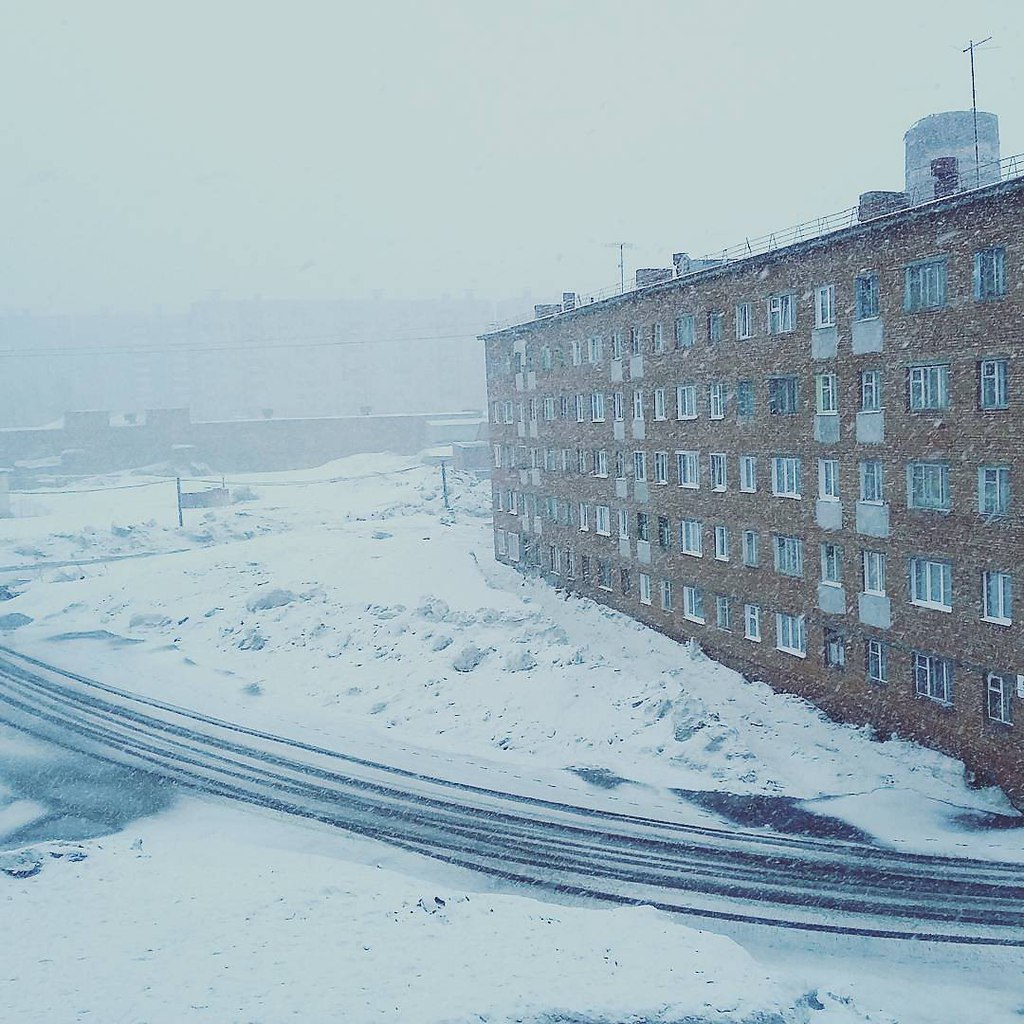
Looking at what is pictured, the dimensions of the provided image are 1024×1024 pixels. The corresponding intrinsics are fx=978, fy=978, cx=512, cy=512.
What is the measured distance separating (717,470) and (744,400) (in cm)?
257

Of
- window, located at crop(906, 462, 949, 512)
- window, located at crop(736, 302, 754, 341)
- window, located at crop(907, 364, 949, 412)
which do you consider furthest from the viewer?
window, located at crop(736, 302, 754, 341)

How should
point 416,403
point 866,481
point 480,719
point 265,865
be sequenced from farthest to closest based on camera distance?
point 416,403, point 480,719, point 866,481, point 265,865

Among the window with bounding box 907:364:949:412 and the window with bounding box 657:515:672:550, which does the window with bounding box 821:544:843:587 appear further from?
the window with bounding box 657:515:672:550

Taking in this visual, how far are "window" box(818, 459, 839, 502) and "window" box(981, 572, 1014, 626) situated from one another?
478cm

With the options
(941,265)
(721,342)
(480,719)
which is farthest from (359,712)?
(941,265)

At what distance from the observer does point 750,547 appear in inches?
1134

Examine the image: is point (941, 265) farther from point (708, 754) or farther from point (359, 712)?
point (359, 712)

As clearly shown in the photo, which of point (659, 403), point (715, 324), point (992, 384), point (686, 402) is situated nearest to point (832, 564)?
point (992, 384)

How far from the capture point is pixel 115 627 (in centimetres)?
4312

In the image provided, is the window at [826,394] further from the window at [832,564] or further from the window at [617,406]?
the window at [617,406]

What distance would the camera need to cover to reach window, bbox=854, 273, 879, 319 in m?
23.3

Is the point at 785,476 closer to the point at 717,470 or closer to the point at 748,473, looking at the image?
the point at 748,473

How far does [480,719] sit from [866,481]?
12.5 m

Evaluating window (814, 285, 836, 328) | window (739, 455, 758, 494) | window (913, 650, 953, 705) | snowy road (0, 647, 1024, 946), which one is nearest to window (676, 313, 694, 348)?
window (739, 455, 758, 494)
